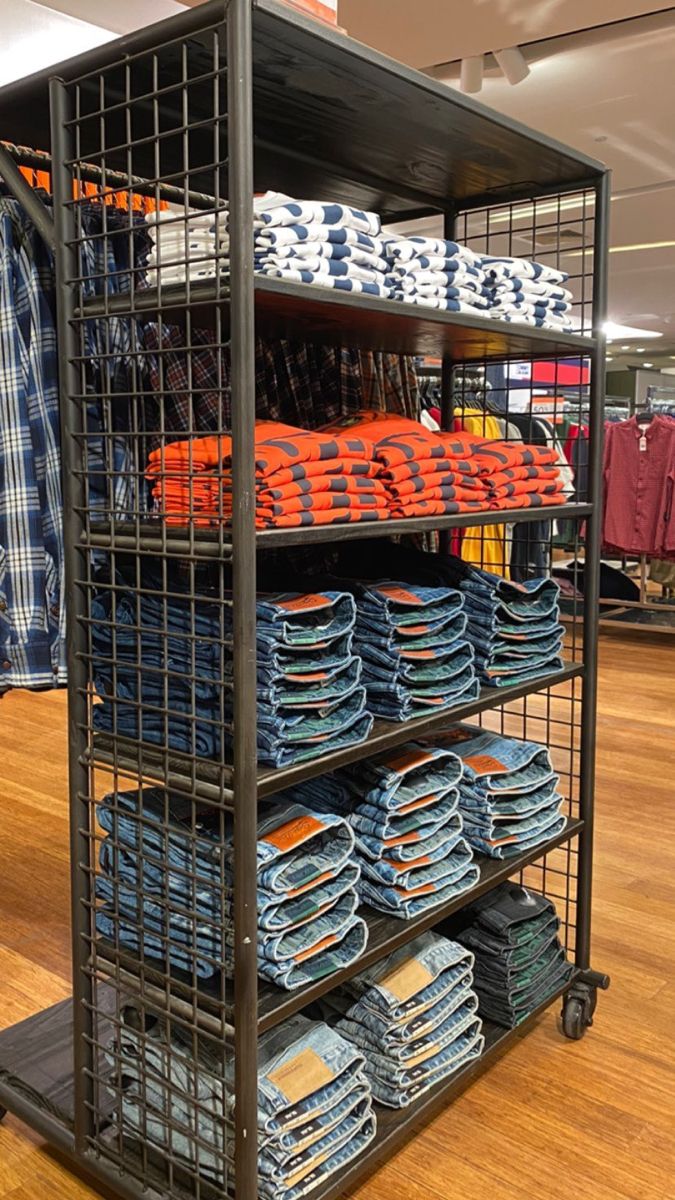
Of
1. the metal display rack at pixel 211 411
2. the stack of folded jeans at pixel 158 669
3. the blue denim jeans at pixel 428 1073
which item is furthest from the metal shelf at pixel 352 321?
the blue denim jeans at pixel 428 1073

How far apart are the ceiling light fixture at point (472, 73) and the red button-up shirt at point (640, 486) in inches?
106

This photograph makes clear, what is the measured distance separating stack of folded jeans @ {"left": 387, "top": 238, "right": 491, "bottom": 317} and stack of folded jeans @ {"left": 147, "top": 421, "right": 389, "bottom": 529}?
307 millimetres

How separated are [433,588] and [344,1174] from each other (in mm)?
1130

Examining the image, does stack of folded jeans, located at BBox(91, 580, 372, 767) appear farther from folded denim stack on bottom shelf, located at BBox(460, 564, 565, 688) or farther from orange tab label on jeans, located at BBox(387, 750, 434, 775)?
folded denim stack on bottom shelf, located at BBox(460, 564, 565, 688)

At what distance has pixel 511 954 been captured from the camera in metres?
2.42

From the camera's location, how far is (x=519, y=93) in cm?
581

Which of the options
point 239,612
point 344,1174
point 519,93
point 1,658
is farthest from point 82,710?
point 519,93

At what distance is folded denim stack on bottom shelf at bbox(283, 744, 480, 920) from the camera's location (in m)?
2.08

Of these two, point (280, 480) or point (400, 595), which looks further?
point (400, 595)

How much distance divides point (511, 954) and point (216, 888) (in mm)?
989

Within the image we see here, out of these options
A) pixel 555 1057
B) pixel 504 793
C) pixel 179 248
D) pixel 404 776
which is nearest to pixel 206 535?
pixel 179 248

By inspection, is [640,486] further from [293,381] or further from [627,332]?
[627,332]

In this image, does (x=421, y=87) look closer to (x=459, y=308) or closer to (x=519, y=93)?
(x=459, y=308)

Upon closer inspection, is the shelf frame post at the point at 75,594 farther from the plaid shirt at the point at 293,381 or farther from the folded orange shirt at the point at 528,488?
the folded orange shirt at the point at 528,488
